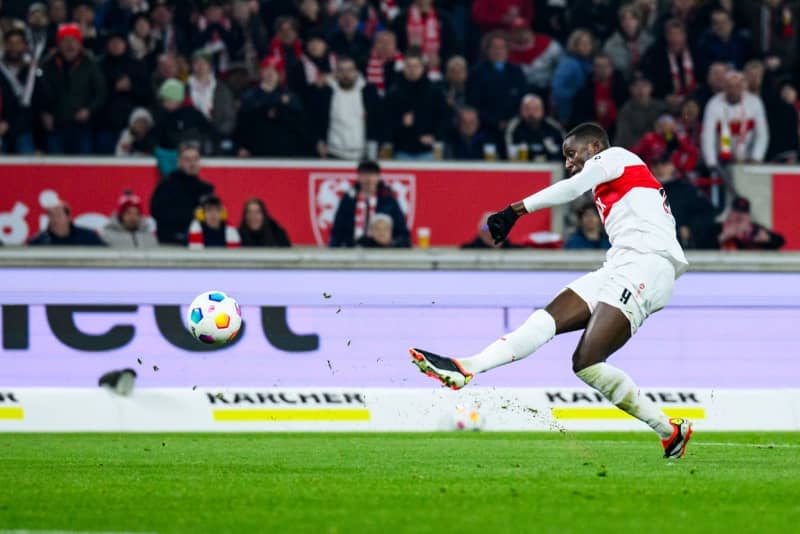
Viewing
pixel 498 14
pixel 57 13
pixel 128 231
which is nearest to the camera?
pixel 128 231

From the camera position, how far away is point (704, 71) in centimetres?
2247

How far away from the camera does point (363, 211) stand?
19.0 m

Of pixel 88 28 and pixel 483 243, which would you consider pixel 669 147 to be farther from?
pixel 88 28

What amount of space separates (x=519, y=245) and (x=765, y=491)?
10.2m

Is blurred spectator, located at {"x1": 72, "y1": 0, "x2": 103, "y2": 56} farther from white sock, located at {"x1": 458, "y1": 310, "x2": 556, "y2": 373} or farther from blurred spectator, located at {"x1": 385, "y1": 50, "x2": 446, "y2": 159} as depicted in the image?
white sock, located at {"x1": 458, "y1": 310, "x2": 556, "y2": 373}

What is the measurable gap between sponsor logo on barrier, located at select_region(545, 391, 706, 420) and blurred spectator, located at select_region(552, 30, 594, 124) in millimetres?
6316

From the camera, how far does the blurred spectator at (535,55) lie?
2234 centimetres

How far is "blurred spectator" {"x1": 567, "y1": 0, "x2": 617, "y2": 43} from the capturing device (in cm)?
2317

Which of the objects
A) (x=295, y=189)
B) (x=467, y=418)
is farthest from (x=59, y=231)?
(x=467, y=418)

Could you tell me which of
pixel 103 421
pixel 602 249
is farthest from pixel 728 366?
pixel 103 421

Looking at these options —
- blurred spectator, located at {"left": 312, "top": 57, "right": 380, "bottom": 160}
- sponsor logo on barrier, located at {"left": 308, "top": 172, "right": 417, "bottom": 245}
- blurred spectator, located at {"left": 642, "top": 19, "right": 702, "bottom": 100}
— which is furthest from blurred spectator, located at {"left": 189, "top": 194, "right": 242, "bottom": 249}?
blurred spectator, located at {"left": 642, "top": 19, "right": 702, "bottom": 100}

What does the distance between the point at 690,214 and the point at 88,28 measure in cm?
777

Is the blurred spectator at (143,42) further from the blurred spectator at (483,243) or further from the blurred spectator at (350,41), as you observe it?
the blurred spectator at (483,243)

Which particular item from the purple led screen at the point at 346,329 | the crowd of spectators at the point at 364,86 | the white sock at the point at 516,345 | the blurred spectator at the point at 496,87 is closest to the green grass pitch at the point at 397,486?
the white sock at the point at 516,345
